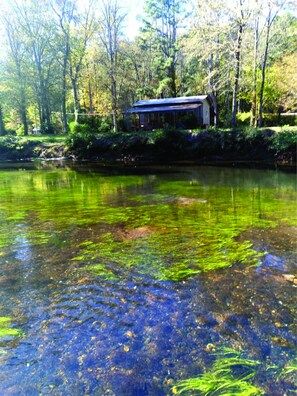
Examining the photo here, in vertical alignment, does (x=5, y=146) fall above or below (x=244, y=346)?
above

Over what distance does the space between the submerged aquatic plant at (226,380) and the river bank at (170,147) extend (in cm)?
1909

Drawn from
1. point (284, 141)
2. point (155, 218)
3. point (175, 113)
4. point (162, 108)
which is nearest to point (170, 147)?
point (162, 108)

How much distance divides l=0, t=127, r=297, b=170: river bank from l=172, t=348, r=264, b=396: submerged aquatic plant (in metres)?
19.1

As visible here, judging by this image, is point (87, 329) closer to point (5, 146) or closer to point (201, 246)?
point (201, 246)

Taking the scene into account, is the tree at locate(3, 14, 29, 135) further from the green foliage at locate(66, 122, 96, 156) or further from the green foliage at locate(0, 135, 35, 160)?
the green foliage at locate(66, 122, 96, 156)

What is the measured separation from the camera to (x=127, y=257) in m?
5.98

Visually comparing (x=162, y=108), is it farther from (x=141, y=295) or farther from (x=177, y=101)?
(x=141, y=295)

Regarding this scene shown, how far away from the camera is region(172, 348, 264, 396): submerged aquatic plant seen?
282 cm

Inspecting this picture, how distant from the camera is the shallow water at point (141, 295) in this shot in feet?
10.1

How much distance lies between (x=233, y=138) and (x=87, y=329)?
23137 millimetres

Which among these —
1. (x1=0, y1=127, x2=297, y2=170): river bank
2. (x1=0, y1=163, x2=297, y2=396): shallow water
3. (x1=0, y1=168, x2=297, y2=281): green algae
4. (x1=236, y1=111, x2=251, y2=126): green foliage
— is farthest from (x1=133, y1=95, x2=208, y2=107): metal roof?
(x1=0, y1=163, x2=297, y2=396): shallow water

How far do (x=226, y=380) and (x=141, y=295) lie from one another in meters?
1.83

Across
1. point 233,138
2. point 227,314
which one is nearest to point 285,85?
point 233,138

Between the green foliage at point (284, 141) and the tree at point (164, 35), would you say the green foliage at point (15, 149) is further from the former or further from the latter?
the green foliage at point (284, 141)
